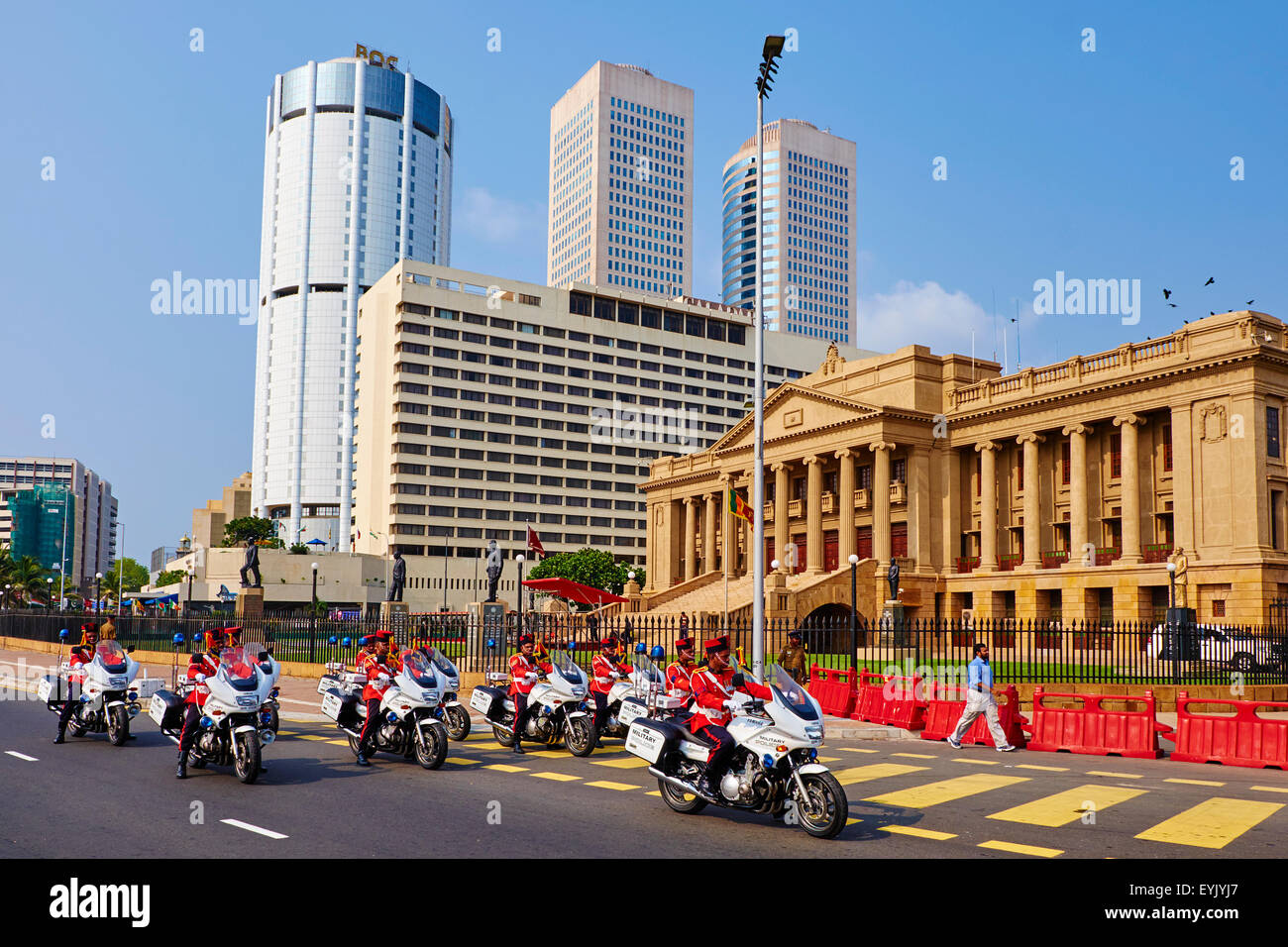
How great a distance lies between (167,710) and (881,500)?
147ft

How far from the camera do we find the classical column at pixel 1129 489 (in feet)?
151

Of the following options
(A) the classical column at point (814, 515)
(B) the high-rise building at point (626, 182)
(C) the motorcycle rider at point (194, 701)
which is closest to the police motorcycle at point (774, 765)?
(C) the motorcycle rider at point (194, 701)

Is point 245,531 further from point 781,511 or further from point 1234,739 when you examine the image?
point 1234,739

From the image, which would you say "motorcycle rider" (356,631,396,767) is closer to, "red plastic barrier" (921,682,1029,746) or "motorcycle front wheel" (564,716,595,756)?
"motorcycle front wheel" (564,716,595,756)

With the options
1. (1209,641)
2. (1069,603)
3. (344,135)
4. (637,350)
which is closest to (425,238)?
(344,135)

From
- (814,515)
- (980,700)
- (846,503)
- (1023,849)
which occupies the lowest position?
(1023,849)

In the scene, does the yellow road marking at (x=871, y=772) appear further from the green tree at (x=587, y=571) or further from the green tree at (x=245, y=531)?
the green tree at (x=245, y=531)

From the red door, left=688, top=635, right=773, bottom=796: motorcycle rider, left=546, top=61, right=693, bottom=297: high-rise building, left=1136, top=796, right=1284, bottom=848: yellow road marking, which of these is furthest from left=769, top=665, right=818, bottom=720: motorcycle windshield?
left=546, top=61, right=693, bottom=297: high-rise building

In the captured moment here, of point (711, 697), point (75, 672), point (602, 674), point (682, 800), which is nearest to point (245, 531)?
point (75, 672)

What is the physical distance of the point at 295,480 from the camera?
168250 millimetres

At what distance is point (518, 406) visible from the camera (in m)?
126

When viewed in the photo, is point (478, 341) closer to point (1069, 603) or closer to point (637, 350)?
point (637, 350)

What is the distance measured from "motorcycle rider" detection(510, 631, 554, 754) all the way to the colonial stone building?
2367 cm
